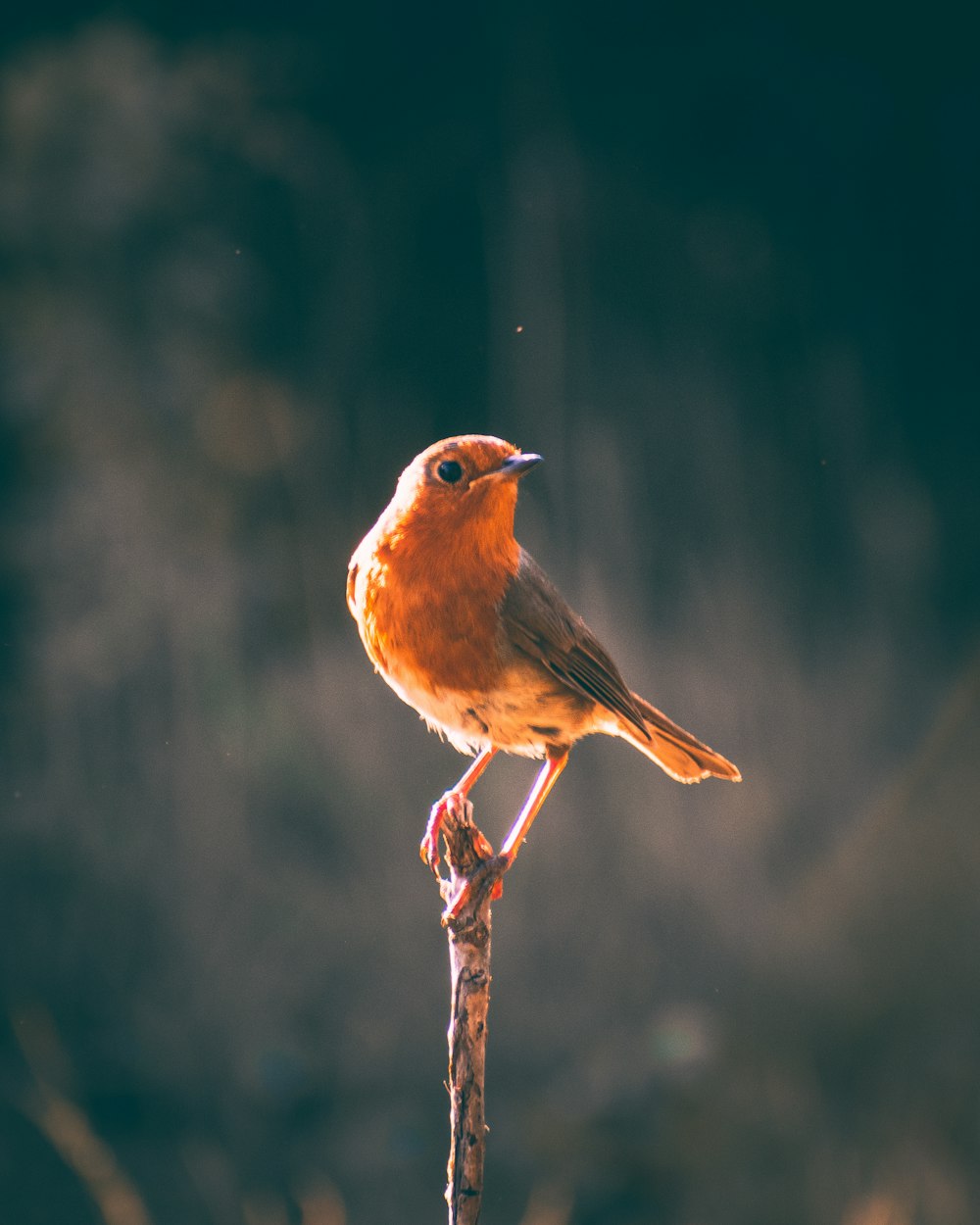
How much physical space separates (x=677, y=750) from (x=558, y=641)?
354mm

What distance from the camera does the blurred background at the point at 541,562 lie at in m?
3.68

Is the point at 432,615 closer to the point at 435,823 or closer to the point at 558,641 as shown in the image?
the point at 558,641

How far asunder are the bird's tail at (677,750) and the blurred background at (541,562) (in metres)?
1.64

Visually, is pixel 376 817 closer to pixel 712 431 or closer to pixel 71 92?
pixel 712 431

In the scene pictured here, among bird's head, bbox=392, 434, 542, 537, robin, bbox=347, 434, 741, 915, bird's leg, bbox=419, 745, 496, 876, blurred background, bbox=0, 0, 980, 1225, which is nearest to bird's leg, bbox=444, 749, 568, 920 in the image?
robin, bbox=347, 434, 741, 915

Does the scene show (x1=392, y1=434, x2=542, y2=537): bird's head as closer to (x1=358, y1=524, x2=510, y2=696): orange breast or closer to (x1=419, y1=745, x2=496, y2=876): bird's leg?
(x1=358, y1=524, x2=510, y2=696): orange breast

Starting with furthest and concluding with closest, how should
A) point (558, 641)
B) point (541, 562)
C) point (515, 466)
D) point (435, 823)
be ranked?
point (541, 562) → point (435, 823) → point (558, 641) → point (515, 466)

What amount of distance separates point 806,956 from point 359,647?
1.79m

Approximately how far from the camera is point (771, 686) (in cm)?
393

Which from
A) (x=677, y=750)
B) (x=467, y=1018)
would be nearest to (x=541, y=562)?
(x=677, y=750)

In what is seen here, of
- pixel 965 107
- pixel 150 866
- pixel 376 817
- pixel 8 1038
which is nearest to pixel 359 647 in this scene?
pixel 376 817

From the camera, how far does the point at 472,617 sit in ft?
6.20

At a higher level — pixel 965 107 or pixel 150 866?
pixel 965 107

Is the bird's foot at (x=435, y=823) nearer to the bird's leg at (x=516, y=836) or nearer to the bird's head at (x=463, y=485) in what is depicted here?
the bird's leg at (x=516, y=836)
